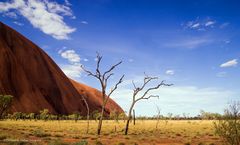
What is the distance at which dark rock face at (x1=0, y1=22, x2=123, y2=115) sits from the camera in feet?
327

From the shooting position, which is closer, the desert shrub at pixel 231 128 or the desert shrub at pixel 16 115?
the desert shrub at pixel 231 128

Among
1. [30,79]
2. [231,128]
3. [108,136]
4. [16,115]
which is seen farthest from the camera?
[30,79]

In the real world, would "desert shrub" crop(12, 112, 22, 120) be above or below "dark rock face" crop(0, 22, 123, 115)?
below

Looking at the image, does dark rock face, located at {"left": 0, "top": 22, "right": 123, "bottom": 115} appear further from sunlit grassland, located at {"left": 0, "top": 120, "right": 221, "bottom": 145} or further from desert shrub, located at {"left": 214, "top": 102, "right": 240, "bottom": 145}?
desert shrub, located at {"left": 214, "top": 102, "right": 240, "bottom": 145}

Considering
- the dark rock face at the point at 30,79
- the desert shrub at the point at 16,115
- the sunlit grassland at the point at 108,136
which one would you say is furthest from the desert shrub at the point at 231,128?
the dark rock face at the point at 30,79

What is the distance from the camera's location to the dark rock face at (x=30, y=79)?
9981 cm

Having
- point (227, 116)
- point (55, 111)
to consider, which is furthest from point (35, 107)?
point (227, 116)

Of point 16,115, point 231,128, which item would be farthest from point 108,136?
point 16,115

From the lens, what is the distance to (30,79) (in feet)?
366

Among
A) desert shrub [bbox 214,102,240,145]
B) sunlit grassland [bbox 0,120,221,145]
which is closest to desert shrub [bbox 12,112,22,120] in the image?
sunlit grassland [bbox 0,120,221,145]

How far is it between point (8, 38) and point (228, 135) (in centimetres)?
11047

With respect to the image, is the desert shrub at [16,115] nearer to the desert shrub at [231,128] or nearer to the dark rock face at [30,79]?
the dark rock face at [30,79]

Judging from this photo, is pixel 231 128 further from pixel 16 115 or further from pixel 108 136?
pixel 16 115

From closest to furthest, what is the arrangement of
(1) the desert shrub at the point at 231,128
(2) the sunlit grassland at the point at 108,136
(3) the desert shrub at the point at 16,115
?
(1) the desert shrub at the point at 231,128, (2) the sunlit grassland at the point at 108,136, (3) the desert shrub at the point at 16,115
